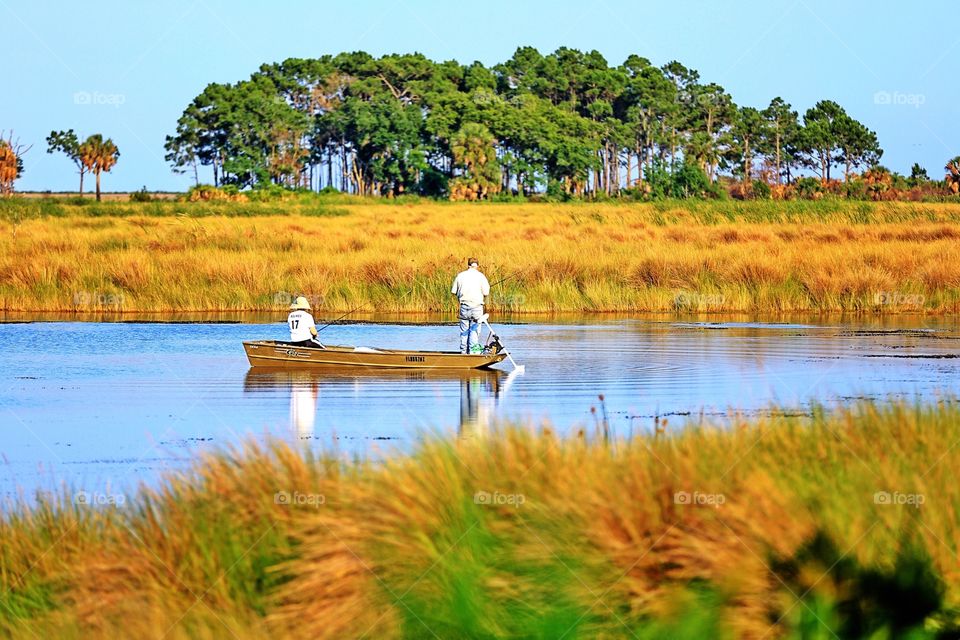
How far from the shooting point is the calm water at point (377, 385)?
13.3m

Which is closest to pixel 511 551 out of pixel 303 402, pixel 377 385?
pixel 303 402

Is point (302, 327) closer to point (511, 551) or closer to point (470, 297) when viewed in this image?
point (470, 297)

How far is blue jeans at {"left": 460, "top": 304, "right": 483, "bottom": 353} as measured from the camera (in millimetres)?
20797

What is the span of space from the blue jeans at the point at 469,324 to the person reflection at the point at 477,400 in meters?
0.81

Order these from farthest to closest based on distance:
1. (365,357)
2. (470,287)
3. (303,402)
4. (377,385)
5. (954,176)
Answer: (954,176) < (470,287) < (365,357) < (377,385) < (303,402)

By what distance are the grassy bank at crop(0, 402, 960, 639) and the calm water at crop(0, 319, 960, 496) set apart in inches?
64.7

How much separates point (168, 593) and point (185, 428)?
7186 mm

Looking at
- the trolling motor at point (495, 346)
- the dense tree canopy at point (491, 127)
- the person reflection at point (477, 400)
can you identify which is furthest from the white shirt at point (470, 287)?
the dense tree canopy at point (491, 127)

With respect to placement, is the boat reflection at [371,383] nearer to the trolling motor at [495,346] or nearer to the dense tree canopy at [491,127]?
the trolling motor at [495,346]

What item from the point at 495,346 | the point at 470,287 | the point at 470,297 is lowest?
the point at 495,346

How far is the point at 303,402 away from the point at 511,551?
9488 mm

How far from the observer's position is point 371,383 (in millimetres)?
18969

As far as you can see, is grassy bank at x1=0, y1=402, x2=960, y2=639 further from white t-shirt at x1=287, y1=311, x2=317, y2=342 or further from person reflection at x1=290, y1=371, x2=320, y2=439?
white t-shirt at x1=287, y1=311, x2=317, y2=342

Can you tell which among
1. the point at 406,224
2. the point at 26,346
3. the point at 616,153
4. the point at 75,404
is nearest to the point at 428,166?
the point at 616,153
